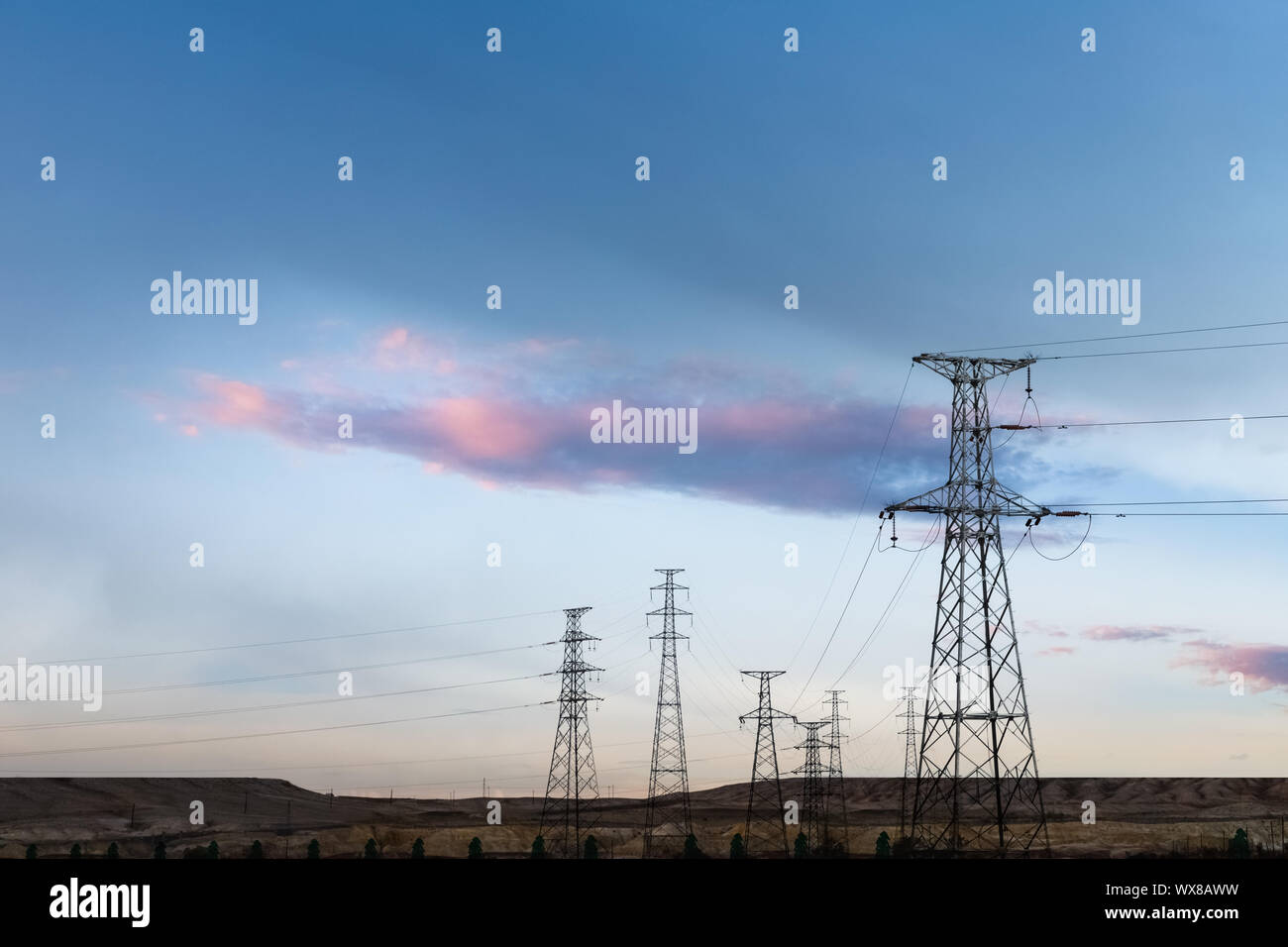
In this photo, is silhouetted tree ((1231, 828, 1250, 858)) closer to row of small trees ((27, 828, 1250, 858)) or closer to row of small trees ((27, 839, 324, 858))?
row of small trees ((27, 828, 1250, 858))

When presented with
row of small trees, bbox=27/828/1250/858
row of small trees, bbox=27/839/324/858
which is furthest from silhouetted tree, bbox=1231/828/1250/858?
row of small trees, bbox=27/839/324/858

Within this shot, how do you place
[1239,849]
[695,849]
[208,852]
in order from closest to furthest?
1. [1239,849]
2. [695,849]
3. [208,852]

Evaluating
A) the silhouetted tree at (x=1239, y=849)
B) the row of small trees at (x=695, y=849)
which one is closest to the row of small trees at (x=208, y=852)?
the row of small trees at (x=695, y=849)

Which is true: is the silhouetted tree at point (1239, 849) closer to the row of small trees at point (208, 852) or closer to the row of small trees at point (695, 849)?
the row of small trees at point (695, 849)

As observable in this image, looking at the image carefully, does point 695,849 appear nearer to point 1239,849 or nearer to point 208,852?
point 1239,849

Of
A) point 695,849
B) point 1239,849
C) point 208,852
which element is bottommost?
point 208,852

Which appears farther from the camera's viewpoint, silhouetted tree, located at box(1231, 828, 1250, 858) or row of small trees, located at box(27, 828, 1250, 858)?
row of small trees, located at box(27, 828, 1250, 858)

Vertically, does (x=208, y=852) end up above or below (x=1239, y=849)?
below

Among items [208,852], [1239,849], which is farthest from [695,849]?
[208,852]

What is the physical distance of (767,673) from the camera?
100062mm

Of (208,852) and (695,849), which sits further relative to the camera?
(208,852)
